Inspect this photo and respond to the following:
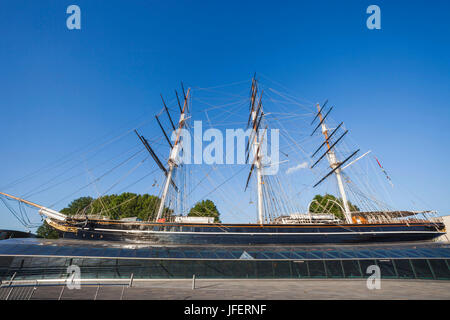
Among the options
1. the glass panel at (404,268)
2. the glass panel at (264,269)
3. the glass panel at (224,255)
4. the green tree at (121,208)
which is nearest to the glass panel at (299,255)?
the glass panel at (264,269)

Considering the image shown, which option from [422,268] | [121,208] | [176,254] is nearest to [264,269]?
[176,254]

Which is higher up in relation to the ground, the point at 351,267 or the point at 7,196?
the point at 7,196

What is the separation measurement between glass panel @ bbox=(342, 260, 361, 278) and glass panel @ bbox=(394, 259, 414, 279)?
2.68 metres

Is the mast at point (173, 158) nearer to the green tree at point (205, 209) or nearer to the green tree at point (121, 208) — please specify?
the green tree at point (121, 208)

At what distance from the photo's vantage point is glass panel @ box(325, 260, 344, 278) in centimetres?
1311

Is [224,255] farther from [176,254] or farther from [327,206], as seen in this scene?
[327,206]

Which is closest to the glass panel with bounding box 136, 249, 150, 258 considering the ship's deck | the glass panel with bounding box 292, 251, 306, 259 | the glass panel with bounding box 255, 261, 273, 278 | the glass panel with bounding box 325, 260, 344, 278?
the ship's deck

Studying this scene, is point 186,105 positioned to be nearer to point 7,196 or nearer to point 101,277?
point 7,196

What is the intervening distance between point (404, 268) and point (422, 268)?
3.20 feet
